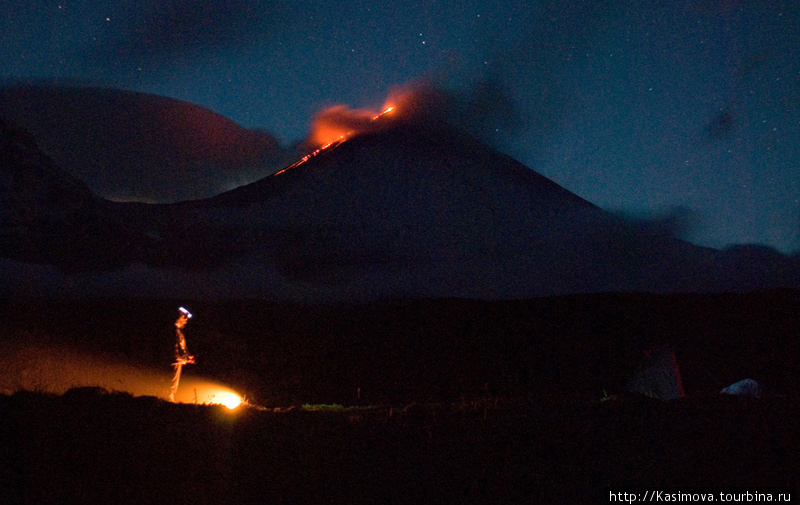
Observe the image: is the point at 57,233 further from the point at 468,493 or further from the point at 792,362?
the point at 792,362

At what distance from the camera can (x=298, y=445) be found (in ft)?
16.0

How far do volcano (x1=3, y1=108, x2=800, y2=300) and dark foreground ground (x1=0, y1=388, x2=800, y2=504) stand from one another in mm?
10213

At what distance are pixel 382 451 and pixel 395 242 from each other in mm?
18992

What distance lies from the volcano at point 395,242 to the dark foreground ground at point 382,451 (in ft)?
33.5

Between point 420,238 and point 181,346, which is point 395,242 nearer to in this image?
point 420,238

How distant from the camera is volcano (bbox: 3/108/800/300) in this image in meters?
16.7

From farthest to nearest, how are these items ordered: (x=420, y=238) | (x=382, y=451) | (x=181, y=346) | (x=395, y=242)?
(x=420, y=238) < (x=395, y=242) < (x=181, y=346) < (x=382, y=451)

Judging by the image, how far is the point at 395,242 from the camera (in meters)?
23.9

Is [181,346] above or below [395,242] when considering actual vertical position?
below

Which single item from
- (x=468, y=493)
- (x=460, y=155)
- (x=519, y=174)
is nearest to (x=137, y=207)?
(x=460, y=155)

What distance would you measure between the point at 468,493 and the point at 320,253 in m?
18.3

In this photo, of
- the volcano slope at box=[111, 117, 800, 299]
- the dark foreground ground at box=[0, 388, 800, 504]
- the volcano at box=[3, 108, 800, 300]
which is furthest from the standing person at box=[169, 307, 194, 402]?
the dark foreground ground at box=[0, 388, 800, 504]

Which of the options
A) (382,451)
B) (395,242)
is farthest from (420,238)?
(382,451)

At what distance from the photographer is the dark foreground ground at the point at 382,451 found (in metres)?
4.40
